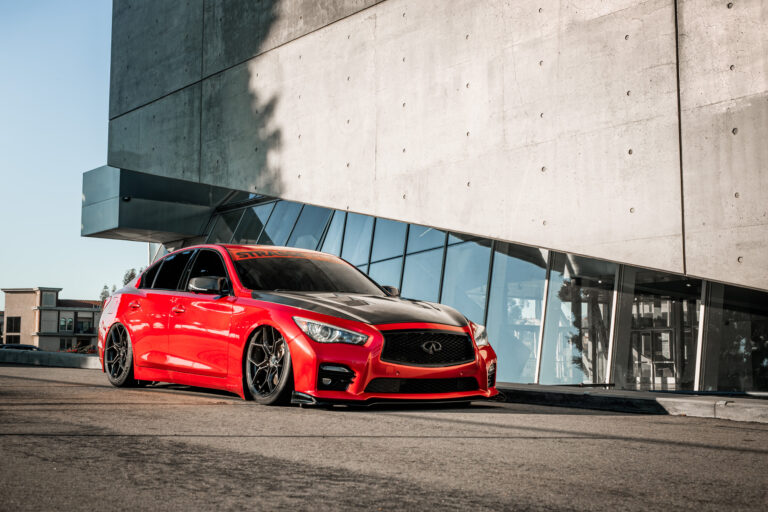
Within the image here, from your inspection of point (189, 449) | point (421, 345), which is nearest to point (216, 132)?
point (421, 345)

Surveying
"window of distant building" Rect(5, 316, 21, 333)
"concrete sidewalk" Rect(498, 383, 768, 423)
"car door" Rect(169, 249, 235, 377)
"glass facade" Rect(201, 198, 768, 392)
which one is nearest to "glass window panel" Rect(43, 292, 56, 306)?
"window of distant building" Rect(5, 316, 21, 333)

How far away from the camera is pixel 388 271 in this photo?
19.8 m

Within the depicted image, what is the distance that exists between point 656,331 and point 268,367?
345 inches

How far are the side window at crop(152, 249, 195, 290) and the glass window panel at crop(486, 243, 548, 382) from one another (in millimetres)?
7983

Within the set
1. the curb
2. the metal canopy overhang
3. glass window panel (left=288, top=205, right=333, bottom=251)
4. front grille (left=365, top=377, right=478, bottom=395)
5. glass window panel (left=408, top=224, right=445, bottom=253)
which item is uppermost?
the metal canopy overhang

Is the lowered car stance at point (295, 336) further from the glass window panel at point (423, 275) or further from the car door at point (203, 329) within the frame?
the glass window panel at point (423, 275)

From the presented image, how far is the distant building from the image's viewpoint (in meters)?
101

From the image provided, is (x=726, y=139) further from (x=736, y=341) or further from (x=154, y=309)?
(x=154, y=309)

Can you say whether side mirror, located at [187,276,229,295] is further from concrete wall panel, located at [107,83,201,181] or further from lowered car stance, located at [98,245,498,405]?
concrete wall panel, located at [107,83,201,181]

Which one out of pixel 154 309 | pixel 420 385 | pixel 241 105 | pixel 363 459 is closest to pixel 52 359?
pixel 241 105

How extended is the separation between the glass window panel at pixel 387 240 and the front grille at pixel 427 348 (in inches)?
480

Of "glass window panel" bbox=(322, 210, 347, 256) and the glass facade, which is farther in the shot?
"glass window panel" bbox=(322, 210, 347, 256)

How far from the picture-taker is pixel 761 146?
1027 centimetres

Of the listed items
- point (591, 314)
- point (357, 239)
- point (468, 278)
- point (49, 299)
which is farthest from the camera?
point (49, 299)
